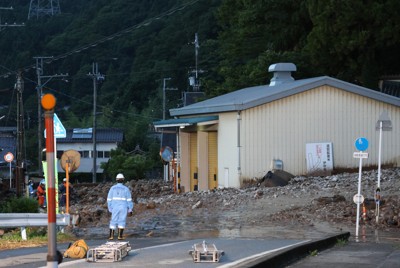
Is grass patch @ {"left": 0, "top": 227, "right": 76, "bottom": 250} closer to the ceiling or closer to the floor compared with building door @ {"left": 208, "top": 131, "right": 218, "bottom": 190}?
closer to the floor

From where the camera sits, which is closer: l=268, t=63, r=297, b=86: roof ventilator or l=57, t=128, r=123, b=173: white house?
l=268, t=63, r=297, b=86: roof ventilator

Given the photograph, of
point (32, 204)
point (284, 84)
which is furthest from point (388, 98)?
point (32, 204)

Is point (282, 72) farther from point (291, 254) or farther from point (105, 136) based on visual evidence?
point (105, 136)

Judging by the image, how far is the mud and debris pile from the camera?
2180cm

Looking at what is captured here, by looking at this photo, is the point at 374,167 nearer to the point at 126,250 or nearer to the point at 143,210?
the point at 143,210

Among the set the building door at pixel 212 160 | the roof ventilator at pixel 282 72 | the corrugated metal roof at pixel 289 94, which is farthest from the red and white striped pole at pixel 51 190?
the roof ventilator at pixel 282 72

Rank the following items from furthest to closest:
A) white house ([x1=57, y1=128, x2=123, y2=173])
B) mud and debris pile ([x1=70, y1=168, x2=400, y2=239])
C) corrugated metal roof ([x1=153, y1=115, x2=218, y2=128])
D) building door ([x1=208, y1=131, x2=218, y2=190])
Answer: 1. white house ([x1=57, y1=128, x2=123, y2=173])
2. building door ([x1=208, y1=131, x2=218, y2=190])
3. corrugated metal roof ([x1=153, y1=115, x2=218, y2=128])
4. mud and debris pile ([x1=70, y1=168, x2=400, y2=239])

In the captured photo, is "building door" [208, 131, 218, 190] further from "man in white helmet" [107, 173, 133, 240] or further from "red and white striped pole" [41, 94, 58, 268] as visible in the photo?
"red and white striped pole" [41, 94, 58, 268]

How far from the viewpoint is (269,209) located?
24.5m

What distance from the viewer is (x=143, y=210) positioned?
26562mm

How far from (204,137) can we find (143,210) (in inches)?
339

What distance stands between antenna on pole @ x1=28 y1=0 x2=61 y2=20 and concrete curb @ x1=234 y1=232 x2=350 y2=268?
8580cm

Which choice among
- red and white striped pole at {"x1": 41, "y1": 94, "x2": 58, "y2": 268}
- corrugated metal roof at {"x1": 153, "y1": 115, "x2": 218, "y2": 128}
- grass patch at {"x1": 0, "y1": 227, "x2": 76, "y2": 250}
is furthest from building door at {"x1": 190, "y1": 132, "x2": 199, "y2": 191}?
red and white striped pole at {"x1": 41, "y1": 94, "x2": 58, "y2": 268}

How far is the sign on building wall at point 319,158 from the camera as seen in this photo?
31.4m
